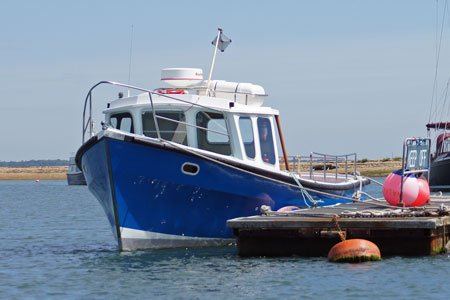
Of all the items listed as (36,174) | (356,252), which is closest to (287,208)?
(356,252)

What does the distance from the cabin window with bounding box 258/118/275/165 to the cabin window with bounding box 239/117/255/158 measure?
36 cm

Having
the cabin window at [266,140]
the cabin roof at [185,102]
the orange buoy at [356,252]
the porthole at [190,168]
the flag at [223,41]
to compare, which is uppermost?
the flag at [223,41]

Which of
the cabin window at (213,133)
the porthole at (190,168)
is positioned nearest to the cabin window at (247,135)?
the cabin window at (213,133)

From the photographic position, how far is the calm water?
11797 millimetres

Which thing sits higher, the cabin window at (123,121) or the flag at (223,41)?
the flag at (223,41)

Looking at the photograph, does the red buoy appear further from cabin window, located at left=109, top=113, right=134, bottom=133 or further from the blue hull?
cabin window, located at left=109, top=113, right=134, bottom=133

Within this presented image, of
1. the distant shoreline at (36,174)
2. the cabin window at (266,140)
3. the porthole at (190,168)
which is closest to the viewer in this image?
the porthole at (190,168)

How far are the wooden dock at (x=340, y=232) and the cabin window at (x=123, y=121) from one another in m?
3.33

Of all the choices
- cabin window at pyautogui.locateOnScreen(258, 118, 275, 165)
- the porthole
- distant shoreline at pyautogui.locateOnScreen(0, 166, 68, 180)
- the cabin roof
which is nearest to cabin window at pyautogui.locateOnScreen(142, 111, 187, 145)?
the cabin roof

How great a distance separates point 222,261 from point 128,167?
2.39 metres

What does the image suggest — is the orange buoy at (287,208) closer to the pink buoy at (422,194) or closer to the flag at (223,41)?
the pink buoy at (422,194)

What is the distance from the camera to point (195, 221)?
1590 cm

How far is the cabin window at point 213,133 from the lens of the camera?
645 inches

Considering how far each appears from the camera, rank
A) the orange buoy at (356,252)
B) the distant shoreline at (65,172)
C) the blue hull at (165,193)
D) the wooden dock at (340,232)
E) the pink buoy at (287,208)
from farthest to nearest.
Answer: the distant shoreline at (65,172)
the pink buoy at (287,208)
the blue hull at (165,193)
the wooden dock at (340,232)
the orange buoy at (356,252)
